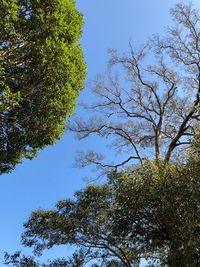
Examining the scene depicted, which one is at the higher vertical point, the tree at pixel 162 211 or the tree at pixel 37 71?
the tree at pixel 37 71

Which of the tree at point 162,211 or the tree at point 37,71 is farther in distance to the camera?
the tree at point 37,71

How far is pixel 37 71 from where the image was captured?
1055cm

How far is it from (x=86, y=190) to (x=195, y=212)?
5982 mm

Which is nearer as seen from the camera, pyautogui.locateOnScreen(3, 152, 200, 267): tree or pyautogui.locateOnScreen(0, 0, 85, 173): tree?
pyautogui.locateOnScreen(3, 152, 200, 267): tree

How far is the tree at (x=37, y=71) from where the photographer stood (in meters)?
9.86

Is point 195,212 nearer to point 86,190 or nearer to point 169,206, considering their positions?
point 169,206

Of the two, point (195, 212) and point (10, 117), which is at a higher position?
point (10, 117)

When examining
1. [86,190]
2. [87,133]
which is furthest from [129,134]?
[86,190]

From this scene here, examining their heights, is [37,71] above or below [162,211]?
above

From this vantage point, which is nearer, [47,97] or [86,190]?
[47,97]

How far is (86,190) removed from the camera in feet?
45.0

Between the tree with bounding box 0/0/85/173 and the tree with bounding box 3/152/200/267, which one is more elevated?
the tree with bounding box 0/0/85/173

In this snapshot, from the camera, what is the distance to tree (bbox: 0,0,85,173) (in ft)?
32.3

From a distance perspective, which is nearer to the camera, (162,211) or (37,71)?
(162,211)
